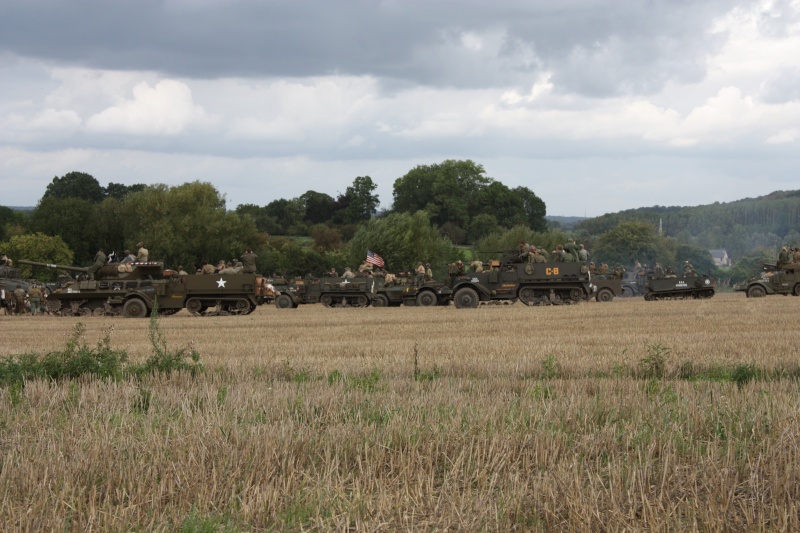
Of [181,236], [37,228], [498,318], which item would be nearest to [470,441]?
[498,318]

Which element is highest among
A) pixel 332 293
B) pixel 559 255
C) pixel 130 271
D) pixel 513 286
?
pixel 559 255

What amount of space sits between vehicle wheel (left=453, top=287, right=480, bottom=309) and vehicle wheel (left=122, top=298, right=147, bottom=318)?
11108 mm

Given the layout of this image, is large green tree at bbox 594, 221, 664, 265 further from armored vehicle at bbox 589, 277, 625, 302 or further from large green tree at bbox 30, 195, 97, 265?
armored vehicle at bbox 589, 277, 625, 302

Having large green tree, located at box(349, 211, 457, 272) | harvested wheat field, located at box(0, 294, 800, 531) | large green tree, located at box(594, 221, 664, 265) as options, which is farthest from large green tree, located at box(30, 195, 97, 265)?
harvested wheat field, located at box(0, 294, 800, 531)

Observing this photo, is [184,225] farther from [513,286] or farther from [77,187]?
[77,187]

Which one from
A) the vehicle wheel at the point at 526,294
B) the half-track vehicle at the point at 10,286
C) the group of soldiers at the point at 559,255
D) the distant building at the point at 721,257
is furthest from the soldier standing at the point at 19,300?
the distant building at the point at 721,257

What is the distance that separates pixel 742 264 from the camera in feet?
318

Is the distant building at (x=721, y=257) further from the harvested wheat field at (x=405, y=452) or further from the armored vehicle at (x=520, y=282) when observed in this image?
the harvested wheat field at (x=405, y=452)

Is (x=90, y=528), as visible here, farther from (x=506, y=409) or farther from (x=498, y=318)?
(x=498, y=318)

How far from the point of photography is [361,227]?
7869cm

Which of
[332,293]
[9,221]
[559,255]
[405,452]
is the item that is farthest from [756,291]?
[9,221]

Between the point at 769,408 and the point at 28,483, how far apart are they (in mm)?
5104

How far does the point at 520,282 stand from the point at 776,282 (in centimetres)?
1177

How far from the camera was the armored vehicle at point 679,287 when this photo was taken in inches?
1586
